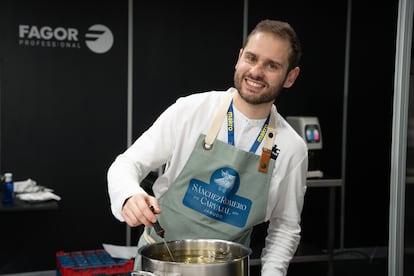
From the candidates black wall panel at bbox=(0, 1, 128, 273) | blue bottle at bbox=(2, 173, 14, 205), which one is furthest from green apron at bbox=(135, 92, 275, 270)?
black wall panel at bbox=(0, 1, 128, 273)

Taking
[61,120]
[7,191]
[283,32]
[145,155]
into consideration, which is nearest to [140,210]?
[145,155]

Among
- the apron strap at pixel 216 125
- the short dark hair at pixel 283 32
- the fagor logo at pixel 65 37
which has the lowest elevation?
the apron strap at pixel 216 125

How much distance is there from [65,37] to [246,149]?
8.23ft

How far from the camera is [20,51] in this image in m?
3.57

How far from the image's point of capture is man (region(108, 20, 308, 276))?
4.78 feet

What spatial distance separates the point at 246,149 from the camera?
1.57m

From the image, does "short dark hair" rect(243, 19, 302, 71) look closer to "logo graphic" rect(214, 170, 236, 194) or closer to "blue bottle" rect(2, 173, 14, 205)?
"logo graphic" rect(214, 170, 236, 194)

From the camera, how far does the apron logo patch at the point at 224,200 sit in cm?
151

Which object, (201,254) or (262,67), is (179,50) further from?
(201,254)

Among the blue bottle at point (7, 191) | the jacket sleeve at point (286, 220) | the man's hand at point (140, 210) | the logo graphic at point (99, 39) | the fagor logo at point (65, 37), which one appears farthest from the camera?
the logo graphic at point (99, 39)

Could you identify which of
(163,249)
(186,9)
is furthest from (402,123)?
(186,9)

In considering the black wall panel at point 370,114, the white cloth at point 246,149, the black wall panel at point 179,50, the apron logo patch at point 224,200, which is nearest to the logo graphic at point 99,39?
the black wall panel at point 179,50

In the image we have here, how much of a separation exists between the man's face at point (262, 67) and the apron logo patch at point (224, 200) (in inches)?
9.8

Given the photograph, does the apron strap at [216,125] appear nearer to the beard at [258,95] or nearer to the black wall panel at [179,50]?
the beard at [258,95]
